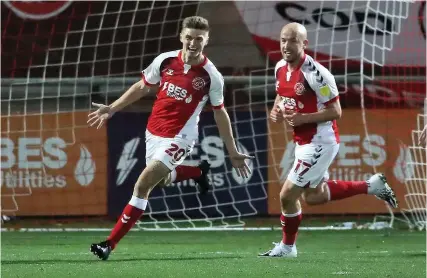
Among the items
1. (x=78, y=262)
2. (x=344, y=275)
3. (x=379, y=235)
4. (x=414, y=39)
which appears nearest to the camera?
(x=344, y=275)

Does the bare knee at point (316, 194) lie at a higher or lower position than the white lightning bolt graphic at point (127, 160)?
lower

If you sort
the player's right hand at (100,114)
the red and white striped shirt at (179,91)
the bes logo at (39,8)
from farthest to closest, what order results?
the bes logo at (39,8) → the red and white striped shirt at (179,91) → the player's right hand at (100,114)

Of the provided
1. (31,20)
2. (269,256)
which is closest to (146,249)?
(269,256)

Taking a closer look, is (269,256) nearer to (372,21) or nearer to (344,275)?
(344,275)

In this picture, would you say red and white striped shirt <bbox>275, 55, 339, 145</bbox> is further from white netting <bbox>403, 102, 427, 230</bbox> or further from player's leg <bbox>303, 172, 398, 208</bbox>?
white netting <bbox>403, 102, 427, 230</bbox>

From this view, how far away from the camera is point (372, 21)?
13367 millimetres

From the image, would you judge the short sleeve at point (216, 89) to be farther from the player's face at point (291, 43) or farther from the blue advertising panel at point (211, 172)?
the blue advertising panel at point (211, 172)

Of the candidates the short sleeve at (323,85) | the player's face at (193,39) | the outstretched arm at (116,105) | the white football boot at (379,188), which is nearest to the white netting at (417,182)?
the white football boot at (379,188)

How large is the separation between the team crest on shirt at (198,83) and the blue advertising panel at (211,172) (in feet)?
11.2

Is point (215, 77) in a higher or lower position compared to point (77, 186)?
higher

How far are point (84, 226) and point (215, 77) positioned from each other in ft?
12.7

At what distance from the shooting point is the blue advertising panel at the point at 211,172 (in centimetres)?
1227

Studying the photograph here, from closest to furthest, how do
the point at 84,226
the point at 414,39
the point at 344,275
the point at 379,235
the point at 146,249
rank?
1. the point at 344,275
2. the point at 146,249
3. the point at 379,235
4. the point at 84,226
5. the point at 414,39

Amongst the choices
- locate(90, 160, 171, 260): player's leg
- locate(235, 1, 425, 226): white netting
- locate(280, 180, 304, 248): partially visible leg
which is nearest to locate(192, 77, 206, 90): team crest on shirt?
locate(90, 160, 171, 260): player's leg
